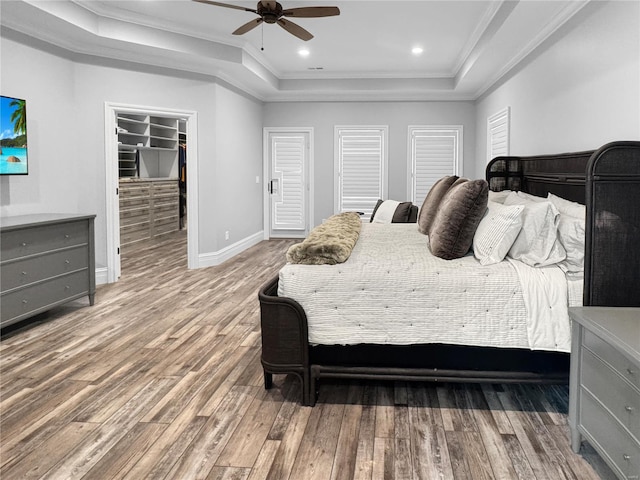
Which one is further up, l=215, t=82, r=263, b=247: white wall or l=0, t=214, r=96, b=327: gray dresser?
l=215, t=82, r=263, b=247: white wall

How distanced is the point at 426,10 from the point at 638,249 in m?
3.65

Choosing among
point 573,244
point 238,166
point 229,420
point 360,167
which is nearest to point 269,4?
point 573,244

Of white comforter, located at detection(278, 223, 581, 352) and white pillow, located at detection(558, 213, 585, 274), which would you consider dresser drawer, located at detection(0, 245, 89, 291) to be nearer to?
white comforter, located at detection(278, 223, 581, 352)

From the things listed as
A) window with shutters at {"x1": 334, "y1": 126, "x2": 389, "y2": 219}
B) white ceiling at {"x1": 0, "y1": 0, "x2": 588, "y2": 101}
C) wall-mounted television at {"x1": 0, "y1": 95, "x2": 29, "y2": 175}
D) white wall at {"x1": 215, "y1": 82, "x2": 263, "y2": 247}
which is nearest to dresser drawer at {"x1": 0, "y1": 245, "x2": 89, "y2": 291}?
wall-mounted television at {"x1": 0, "y1": 95, "x2": 29, "y2": 175}

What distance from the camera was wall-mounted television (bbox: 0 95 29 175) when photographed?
4.35 meters

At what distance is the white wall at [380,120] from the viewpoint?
9375 mm

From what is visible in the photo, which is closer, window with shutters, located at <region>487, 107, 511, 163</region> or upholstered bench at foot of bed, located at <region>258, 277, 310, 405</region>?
upholstered bench at foot of bed, located at <region>258, 277, 310, 405</region>

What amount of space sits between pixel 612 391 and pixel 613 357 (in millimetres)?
119

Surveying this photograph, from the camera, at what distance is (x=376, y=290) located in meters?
2.77

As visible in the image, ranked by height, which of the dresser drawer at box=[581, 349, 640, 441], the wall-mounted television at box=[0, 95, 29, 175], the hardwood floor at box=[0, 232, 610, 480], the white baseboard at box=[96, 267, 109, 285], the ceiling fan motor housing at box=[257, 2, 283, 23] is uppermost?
the ceiling fan motor housing at box=[257, 2, 283, 23]

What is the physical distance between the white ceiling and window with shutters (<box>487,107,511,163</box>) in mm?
493

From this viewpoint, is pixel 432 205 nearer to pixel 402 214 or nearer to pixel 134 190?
pixel 402 214

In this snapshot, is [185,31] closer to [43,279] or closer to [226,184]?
[226,184]

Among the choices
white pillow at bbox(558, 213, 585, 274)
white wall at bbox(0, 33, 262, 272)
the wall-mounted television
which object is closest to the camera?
white pillow at bbox(558, 213, 585, 274)
